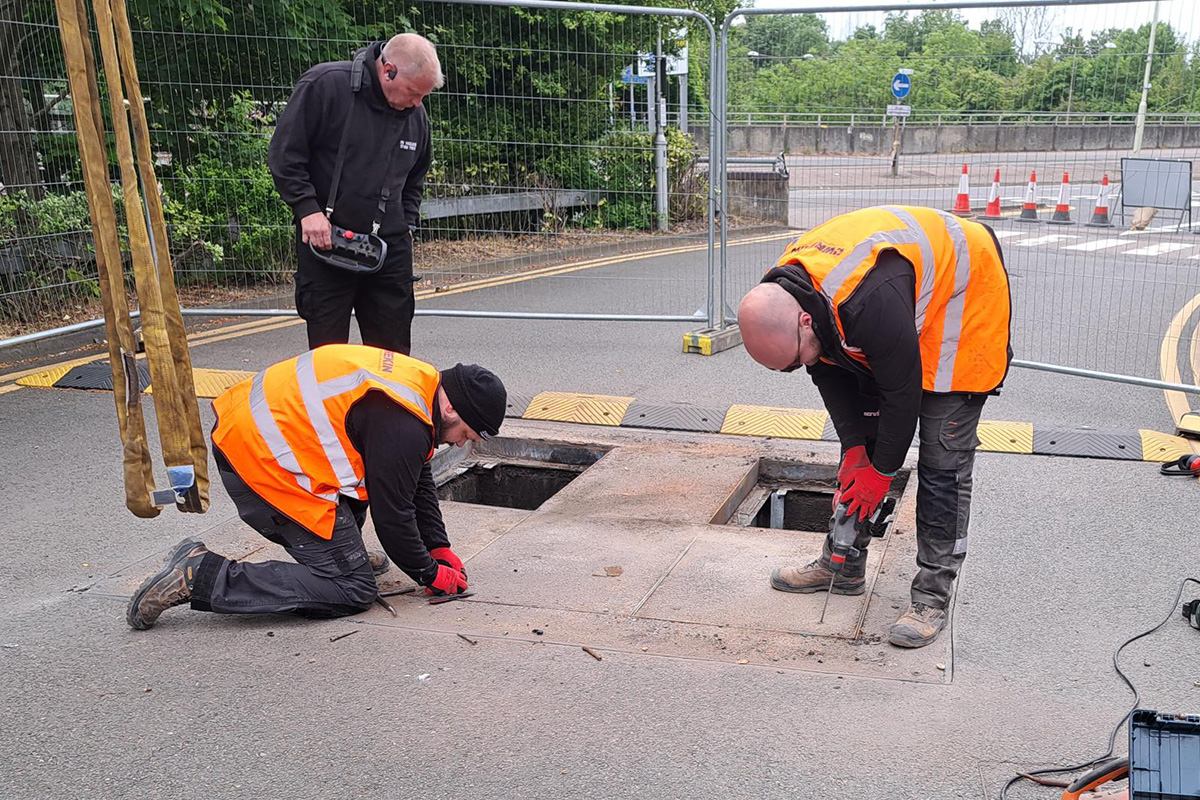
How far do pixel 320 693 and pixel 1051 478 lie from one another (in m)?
3.81

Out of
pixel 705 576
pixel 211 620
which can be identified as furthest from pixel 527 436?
pixel 211 620

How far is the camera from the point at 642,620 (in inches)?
156

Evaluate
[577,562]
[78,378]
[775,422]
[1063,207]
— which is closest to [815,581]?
[577,562]

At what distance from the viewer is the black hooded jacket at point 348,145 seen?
5.19 metres

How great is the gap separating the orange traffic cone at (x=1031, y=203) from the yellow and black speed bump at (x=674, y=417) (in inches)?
103

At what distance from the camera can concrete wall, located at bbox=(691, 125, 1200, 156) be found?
260 inches

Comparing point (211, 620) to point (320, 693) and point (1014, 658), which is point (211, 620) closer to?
point (320, 693)

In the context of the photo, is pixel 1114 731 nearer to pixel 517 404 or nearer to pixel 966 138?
pixel 517 404

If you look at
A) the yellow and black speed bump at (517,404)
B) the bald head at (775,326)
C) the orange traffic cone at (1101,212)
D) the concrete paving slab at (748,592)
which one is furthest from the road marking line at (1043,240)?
the bald head at (775,326)

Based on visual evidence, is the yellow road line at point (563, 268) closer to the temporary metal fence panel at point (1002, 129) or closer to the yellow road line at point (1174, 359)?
the temporary metal fence panel at point (1002, 129)

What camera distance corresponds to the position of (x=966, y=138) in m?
6.99

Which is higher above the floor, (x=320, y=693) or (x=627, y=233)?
(x=627, y=233)

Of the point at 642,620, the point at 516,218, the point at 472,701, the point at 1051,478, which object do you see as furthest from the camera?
the point at 516,218

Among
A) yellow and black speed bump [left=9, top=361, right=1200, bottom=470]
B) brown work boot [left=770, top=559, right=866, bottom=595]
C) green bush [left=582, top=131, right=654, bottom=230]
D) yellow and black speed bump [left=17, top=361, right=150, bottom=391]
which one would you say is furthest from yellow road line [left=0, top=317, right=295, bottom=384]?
brown work boot [left=770, top=559, right=866, bottom=595]
